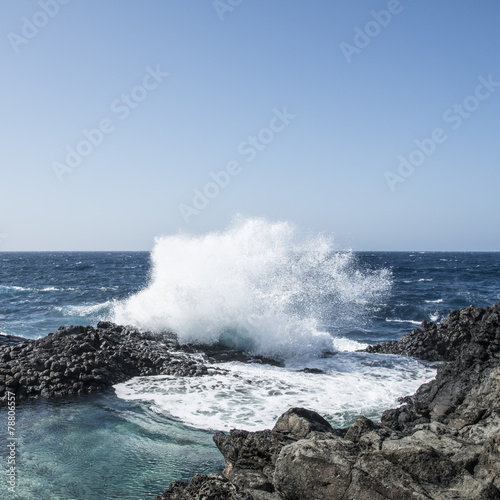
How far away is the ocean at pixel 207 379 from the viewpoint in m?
6.86

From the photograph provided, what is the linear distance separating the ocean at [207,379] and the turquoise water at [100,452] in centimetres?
2

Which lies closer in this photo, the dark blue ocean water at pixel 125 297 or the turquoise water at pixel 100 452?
the turquoise water at pixel 100 452

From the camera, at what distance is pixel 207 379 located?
11.7 m

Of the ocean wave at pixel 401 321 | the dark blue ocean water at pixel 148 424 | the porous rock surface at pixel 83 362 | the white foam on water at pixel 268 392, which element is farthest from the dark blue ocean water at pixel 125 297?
the dark blue ocean water at pixel 148 424

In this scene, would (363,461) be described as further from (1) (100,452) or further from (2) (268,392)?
(2) (268,392)

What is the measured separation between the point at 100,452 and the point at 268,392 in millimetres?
4463

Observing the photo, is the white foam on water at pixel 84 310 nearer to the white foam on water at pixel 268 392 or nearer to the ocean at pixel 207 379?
the ocean at pixel 207 379

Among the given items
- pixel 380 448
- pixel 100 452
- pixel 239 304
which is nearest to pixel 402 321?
pixel 239 304

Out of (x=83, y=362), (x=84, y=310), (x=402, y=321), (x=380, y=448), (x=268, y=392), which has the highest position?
(x=380, y=448)

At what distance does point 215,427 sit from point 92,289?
110 feet

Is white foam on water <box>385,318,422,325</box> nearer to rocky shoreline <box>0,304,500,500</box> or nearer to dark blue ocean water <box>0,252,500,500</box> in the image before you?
dark blue ocean water <box>0,252,500,500</box>

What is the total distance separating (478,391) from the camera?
6660mm

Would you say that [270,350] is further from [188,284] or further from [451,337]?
[451,337]

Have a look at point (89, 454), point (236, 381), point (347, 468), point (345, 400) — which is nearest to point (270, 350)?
point (236, 381)
